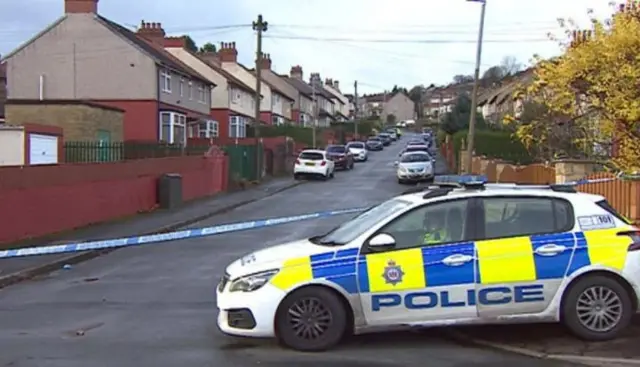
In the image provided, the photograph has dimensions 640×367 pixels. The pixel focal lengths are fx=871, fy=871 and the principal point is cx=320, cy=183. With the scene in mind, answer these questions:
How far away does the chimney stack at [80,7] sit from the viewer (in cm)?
4469

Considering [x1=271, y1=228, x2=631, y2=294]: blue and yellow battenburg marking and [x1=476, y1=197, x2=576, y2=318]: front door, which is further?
[x1=476, y1=197, x2=576, y2=318]: front door

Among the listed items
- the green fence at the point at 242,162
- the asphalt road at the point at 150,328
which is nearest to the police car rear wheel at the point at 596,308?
the asphalt road at the point at 150,328

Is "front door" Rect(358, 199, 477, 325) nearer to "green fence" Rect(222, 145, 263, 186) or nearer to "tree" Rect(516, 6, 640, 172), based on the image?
"tree" Rect(516, 6, 640, 172)

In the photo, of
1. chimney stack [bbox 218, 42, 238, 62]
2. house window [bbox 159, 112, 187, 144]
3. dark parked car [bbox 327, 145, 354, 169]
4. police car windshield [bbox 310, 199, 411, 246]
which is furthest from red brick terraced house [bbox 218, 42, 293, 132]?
police car windshield [bbox 310, 199, 411, 246]

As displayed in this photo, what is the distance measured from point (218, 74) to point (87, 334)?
5566 cm

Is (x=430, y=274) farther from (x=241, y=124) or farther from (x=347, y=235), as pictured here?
(x=241, y=124)

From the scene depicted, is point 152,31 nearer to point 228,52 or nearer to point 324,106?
point 228,52

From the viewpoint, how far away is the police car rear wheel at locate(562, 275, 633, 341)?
784cm

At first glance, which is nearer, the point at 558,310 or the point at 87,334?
the point at 558,310

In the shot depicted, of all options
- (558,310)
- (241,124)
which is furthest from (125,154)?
(241,124)

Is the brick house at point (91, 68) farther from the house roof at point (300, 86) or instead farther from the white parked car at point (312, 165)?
the house roof at point (300, 86)

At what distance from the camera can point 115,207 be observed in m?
22.6

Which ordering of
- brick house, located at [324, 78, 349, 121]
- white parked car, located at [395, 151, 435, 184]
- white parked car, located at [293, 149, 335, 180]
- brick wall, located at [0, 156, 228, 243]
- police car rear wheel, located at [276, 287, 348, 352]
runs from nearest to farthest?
1. police car rear wheel, located at [276, 287, 348, 352]
2. brick wall, located at [0, 156, 228, 243]
3. white parked car, located at [395, 151, 435, 184]
4. white parked car, located at [293, 149, 335, 180]
5. brick house, located at [324, 78, 349, 121]

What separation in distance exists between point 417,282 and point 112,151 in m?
20.5
